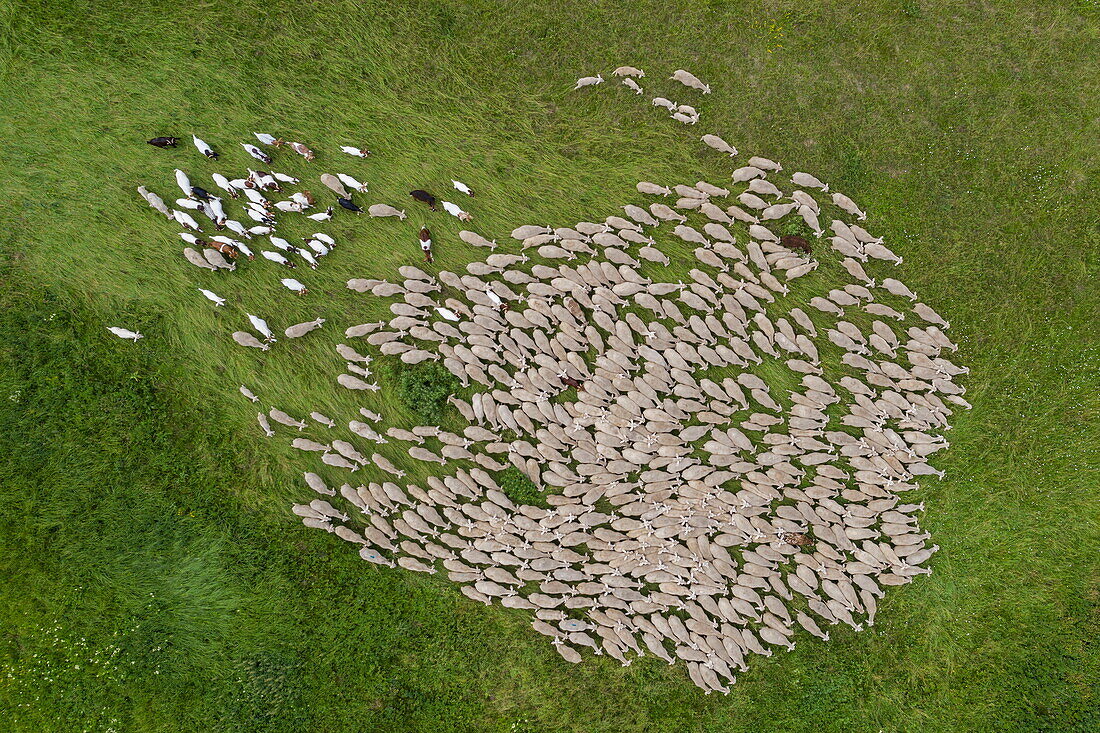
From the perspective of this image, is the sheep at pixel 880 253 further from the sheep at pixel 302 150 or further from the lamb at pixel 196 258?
the lamb at pixel 196 258

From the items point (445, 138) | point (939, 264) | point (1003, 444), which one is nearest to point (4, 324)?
→ point (445, 138)

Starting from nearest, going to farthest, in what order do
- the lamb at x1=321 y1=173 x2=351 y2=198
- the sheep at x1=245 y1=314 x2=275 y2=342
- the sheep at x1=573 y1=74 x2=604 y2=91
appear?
the sheep at x1=245 y1=314 x2=275 y2=342 → the lamb at x1=321 y1=173 x2=351 y2=198 → the sheep at x1=573 y1=74 x2=604 y2=91

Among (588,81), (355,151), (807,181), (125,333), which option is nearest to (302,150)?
(355,151)

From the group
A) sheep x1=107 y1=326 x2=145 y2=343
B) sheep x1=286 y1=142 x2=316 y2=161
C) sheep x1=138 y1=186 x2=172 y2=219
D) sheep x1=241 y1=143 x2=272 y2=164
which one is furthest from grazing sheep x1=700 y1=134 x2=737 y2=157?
sheep x1=107 y1=326 x2=145 y2=343

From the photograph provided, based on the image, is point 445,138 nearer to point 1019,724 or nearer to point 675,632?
point 675,632

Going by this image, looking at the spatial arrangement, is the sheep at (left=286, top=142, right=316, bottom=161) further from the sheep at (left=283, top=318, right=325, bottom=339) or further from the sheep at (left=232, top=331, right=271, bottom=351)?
the sheep at (left=232, top=331, right=271, bottom=351)

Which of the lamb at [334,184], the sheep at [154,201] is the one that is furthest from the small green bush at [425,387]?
the sheep at [154,201]
